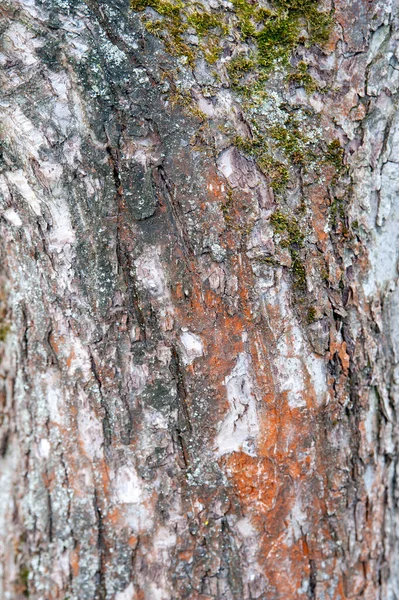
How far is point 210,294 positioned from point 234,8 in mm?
843

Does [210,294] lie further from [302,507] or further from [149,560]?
[149,560]

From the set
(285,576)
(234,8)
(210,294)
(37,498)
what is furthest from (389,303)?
(37,498)

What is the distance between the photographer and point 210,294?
1.36m

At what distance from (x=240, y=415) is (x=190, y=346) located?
0.85 feet

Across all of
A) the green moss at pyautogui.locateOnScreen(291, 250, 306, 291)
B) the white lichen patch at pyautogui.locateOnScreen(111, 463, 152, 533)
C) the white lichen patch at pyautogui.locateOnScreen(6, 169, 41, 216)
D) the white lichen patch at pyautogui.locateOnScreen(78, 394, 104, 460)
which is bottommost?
the white lichen patch at pyautogui.locateOnScreen(111, 463, 152, 533)

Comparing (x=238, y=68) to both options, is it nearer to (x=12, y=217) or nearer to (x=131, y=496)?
(x=12, y=217)

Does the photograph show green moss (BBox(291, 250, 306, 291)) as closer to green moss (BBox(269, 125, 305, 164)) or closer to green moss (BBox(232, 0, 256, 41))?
green moss (BBox(269, 125, 305, 164))

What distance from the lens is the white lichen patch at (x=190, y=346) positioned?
137cm

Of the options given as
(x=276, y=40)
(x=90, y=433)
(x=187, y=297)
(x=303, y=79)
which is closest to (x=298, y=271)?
(x=187, y=297)

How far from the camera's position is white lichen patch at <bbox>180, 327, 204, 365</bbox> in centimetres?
137

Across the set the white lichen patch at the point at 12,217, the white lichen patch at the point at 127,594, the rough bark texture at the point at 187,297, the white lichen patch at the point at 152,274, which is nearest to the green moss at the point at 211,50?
the rough bark texture at the point at 187,297

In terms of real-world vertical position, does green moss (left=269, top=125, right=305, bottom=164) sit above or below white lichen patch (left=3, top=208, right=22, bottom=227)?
above

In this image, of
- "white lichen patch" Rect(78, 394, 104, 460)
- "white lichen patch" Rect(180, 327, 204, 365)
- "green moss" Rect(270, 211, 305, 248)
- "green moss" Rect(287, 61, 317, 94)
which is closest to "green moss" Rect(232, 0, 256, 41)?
"green moss" Rect(287, 61, 317, 94)

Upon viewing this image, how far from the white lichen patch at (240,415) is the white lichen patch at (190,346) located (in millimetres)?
121
